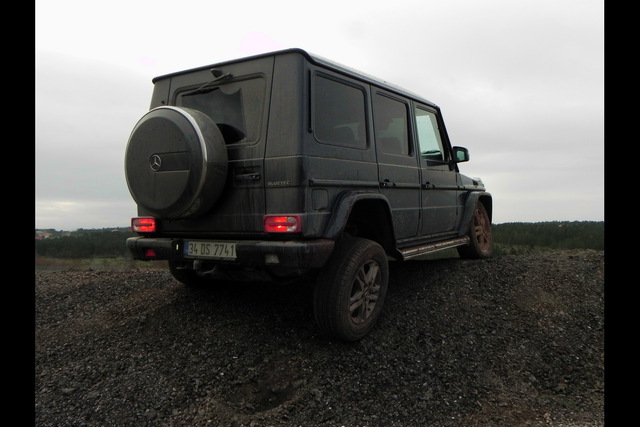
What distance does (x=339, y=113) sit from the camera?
12.8ft

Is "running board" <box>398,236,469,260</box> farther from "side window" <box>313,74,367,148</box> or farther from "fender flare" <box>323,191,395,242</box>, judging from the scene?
"side window" <box>313,74,367,148</box>

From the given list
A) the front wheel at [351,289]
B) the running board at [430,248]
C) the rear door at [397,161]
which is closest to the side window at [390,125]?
the rear door at [397,161]

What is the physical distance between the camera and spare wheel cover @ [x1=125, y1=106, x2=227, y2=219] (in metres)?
3.39

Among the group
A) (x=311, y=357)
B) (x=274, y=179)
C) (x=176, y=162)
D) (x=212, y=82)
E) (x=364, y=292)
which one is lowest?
(x=311, y=357)

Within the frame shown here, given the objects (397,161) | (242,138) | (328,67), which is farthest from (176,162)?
(397,161)

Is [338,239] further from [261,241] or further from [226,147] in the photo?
[226,147]

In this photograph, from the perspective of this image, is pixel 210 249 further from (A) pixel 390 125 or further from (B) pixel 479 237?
(B) pixel 479 237

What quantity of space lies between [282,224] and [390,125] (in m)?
1.87

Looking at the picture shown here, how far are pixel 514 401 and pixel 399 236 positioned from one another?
174 centimetres

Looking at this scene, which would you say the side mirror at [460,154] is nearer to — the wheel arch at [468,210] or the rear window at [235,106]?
the wheel arch at [468,210]

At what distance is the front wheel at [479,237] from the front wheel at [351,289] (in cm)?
285

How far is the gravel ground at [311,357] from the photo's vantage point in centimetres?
317

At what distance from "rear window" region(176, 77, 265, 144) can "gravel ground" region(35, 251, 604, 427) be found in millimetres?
1690

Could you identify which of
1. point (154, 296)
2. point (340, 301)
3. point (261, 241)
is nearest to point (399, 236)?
point (340, 301)
